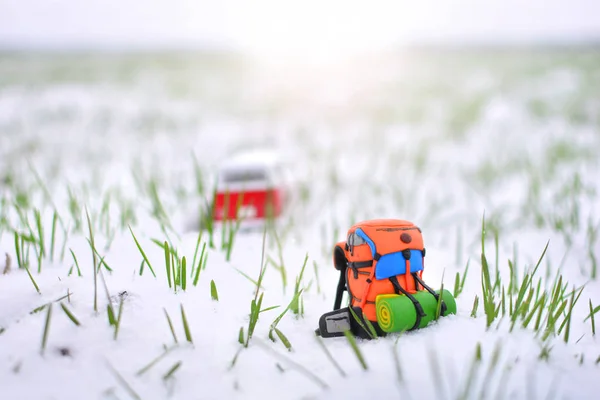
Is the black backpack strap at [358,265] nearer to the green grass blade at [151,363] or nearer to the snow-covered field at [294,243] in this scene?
the snow-covered field at [294,243]

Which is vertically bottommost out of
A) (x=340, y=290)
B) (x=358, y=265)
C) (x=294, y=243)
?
(x=294, y=243)

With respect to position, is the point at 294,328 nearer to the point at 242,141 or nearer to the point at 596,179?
the point at 596,179

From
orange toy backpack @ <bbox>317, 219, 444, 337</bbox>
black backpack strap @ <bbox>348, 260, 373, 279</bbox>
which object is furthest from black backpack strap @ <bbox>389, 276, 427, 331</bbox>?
black backpack strap @ <bbox>348, 260, 373, 279</bbox>

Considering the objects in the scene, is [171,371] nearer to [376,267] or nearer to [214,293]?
[214,293]

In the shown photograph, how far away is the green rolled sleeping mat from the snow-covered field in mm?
51

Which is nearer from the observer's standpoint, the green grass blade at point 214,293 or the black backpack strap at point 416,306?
the black backpack strap at point 416,306

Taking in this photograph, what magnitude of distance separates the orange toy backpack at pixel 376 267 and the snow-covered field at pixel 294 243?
79 millimetres

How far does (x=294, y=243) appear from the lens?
264 centimetres

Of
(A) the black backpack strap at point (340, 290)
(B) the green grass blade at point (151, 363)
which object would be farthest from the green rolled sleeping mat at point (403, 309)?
(B) the green grass blade at point (151, 363)

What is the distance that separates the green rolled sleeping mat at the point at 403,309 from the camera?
4.65ft

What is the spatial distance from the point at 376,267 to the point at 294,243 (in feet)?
3.84

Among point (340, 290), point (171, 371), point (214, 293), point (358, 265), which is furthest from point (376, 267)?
point (171, 371)

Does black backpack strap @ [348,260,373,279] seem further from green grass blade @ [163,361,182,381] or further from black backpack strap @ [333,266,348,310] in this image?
green grass blade @ [163,361,182,381]

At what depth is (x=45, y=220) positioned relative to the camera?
270 centimetres
